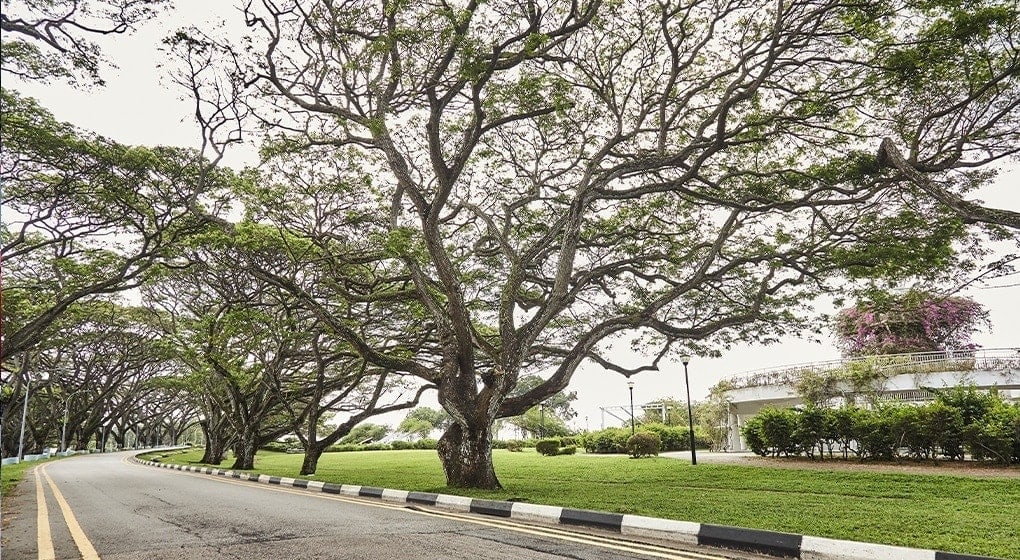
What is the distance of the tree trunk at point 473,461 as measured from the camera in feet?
36.7

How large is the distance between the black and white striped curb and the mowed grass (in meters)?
0.44

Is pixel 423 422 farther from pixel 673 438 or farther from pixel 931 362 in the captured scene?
pixel 931 362

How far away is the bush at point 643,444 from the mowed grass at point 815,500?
23.8 feet

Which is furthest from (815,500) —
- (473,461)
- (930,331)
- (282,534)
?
(930,331)

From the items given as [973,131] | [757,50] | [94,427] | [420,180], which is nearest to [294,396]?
[420,180]

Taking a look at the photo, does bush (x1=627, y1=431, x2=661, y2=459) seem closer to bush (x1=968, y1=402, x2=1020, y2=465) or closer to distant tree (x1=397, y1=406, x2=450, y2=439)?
bush (x1=968, y1=402, x2=1020, y2=465)

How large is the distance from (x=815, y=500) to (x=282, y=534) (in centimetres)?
740

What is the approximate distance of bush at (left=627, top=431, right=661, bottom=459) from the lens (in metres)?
22.0

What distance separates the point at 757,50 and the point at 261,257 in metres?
10.4

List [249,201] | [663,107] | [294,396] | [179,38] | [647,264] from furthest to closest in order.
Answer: [294,396], [647,264], [249,201], [663,107], [179,38]

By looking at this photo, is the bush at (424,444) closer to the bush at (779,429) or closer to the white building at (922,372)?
the white building at (922,372)

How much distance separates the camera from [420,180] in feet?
44.2

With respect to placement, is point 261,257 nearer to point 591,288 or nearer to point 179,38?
point 179,38

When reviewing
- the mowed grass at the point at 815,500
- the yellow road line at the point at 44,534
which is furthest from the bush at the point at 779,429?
the yellow road line at the point at 44,534
